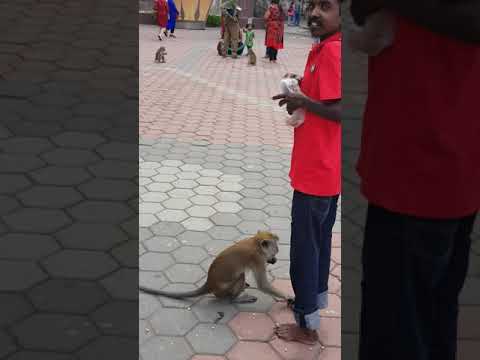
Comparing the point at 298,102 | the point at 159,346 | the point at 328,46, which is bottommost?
the point at 159,346

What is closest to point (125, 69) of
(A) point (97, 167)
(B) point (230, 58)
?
(A) point (97, 167)

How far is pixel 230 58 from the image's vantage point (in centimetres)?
1542

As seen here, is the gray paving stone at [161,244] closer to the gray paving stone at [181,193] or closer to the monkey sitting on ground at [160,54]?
the gray paving stone at [181,193]

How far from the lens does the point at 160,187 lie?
484cm

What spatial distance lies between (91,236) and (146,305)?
68 centimetres

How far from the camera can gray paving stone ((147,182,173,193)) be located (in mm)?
4773

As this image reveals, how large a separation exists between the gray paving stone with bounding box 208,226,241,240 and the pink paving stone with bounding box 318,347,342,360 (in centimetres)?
138

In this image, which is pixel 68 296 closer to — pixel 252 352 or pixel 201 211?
pixel 252 352

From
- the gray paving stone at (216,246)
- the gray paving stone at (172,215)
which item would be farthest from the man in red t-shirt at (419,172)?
the gray paving stone at (172,215)

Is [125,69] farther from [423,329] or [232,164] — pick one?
[423,329]

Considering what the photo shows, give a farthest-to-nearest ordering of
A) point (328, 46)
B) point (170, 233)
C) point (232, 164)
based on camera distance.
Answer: point (232, 164)
point (170, 233)
point (328, 46)

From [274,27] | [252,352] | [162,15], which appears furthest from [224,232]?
[162,15]

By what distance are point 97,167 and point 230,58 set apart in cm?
1156

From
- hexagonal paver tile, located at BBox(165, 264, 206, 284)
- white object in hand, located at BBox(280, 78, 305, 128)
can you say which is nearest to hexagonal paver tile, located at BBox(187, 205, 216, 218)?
hexagonal paver tile, located at BBox(165, 264, 206, 284)
